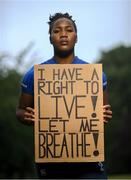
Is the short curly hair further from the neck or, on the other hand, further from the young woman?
the neck

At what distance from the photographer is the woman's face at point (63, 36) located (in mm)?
4844

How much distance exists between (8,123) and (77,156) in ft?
104

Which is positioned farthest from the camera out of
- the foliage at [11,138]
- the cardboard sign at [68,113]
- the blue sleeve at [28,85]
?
the foliage at [11,138]

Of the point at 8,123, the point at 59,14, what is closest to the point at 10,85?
the point at 8,123

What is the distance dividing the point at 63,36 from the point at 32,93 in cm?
44

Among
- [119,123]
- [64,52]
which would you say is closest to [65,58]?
[64,52]

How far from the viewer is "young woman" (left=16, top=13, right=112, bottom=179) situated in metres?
4.68

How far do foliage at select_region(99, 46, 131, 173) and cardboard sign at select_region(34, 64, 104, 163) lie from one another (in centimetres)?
3799

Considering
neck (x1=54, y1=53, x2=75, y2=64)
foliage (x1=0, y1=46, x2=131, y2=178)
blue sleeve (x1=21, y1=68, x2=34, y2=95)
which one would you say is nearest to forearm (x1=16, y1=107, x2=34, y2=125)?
blue sleeve (x1=21, y1=68, x2=34, y2=95)

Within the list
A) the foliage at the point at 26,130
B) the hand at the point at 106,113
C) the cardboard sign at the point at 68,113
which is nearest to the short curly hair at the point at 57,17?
the cardboard sign at the point at 68,113

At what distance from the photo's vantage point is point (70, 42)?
485 cm

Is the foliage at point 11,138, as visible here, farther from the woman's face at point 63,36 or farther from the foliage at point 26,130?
the woman's face at point 63,36

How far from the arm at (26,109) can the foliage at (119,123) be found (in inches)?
1494

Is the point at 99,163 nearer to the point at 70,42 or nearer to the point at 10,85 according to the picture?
the point at 70,42
